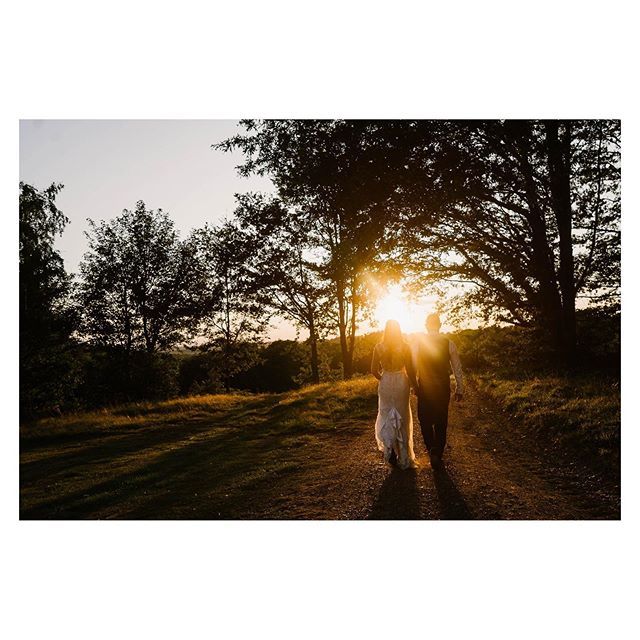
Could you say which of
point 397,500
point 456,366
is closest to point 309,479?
point 397,500

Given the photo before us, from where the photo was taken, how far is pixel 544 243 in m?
13.7

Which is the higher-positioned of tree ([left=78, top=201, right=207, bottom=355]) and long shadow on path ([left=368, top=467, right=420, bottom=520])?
tree ([left=78, top=201, right=207, bottom=355])

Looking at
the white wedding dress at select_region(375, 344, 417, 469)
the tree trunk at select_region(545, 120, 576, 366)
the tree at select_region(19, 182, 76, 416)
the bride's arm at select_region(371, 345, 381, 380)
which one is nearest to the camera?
the white wedding dress at select_region(375, 344, 417, 469)

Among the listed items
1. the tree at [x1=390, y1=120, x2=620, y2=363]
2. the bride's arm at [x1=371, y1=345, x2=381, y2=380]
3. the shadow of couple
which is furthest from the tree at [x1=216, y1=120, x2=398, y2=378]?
the shadow of couple

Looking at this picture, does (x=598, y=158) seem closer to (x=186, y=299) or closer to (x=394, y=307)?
(x=394, y=307)

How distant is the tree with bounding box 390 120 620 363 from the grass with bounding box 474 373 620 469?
185 cm

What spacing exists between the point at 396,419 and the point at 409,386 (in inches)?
23.8

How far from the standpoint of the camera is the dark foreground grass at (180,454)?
7059mm

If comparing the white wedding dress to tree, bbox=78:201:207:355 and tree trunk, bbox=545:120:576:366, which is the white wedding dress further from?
tree, bbox=78:201:207:355

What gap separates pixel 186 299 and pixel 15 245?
73.4ft

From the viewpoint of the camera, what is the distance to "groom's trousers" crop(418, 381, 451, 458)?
7.72 metres

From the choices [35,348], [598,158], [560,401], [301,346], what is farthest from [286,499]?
[301,346]

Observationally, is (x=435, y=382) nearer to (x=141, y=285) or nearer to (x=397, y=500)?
(x=397, y=500)

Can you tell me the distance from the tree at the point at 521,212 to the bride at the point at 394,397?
4.37 metres
